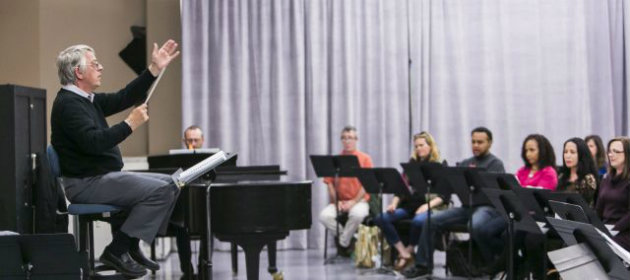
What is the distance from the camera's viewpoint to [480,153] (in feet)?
27.1

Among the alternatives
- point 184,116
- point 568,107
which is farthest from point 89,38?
point 568,107

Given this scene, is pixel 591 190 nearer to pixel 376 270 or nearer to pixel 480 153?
pixel 480 153

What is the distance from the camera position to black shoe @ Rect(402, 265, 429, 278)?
26.3 feet

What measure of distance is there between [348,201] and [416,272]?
1.60m

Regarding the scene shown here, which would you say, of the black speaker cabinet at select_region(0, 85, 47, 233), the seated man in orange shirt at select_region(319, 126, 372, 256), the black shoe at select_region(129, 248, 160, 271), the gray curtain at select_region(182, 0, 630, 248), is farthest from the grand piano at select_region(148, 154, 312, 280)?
the gray curtain at select_region(182, 0, 630, 248)

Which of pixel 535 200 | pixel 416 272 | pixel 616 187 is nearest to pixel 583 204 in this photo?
A: pixel 535 200

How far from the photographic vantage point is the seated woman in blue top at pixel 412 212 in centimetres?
844

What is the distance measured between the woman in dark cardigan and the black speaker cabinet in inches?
146

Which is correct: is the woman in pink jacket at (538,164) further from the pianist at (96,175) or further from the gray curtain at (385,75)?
the pianist at (96,175)

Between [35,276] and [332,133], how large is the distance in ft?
20.1

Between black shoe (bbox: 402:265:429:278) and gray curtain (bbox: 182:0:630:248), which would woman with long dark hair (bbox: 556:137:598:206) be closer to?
black shoe (bbox: 402:265:429:278)

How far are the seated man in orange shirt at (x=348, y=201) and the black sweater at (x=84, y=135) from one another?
4226 millimetres

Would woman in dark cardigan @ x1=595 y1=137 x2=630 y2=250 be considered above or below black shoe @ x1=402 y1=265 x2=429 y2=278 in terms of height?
above

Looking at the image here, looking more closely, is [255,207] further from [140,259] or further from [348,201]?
[348,201]
